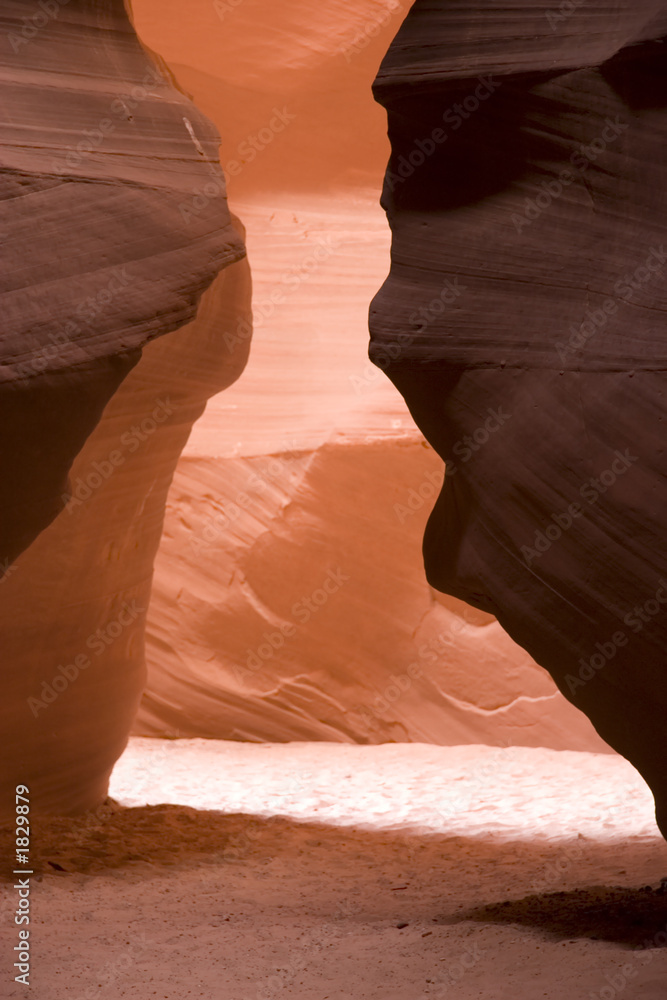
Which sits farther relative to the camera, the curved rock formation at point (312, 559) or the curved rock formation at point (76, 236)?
the curved rock formation at point (312, 559)

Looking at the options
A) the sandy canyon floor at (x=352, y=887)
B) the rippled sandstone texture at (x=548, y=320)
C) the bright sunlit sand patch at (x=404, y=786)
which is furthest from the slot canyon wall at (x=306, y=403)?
the sandy canyon floor at (x=352, y=887)

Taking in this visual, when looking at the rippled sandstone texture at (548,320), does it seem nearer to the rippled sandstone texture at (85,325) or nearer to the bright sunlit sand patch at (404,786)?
the rippled sandstone texture at (85,325)

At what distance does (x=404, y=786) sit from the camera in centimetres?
701

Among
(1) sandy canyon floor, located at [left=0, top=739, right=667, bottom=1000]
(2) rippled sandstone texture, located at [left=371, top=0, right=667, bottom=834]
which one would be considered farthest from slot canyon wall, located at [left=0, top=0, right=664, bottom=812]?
(1) sandy canyon floor, located at [left=0, top=739, right=667, bottom=1000]

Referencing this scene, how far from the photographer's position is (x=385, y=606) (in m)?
8.30

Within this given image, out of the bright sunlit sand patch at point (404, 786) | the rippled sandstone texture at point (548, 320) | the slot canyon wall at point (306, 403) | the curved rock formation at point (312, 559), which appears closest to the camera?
the rippled sandstone texture at point (548, 320)

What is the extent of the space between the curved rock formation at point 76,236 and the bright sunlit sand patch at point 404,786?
126 inches

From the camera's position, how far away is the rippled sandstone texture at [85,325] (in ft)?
11.1

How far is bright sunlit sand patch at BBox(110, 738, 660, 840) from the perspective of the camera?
232 inches

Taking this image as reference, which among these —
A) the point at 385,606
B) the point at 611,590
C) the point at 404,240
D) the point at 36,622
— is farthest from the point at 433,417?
the point at 385,606

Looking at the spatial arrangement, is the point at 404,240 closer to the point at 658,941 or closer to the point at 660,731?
the point at 660,731

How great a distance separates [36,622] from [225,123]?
604 cm

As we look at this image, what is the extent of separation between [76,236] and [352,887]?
9.28ft

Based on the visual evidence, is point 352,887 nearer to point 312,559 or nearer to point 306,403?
point 312,559
